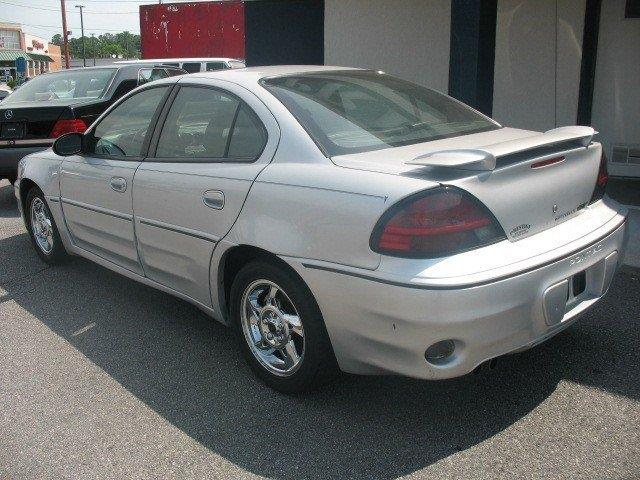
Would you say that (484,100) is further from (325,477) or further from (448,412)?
(325,477)

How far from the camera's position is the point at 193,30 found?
20.3 meters

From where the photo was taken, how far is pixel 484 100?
6.71m

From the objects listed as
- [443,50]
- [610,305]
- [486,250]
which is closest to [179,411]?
[486,250]

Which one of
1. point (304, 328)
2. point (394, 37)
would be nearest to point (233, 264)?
point (304, 328)

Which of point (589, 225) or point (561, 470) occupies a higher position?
point (589, 225)

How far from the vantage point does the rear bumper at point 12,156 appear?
8.05 metres

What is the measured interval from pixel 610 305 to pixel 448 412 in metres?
1.81

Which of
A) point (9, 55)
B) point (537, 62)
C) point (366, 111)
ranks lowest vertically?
point (366, 111)

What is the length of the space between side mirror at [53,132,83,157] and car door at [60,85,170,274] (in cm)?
5

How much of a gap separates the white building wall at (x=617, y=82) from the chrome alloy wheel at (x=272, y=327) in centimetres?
630

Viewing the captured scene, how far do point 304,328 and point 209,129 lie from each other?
1.33m

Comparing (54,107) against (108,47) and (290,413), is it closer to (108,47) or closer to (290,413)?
(290,413)

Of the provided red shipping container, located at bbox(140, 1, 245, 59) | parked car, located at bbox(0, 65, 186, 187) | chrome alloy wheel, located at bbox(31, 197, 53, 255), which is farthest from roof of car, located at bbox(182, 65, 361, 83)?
red shipping container, located at bbox(140, 1, 245, 59)

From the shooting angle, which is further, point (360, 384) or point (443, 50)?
point (443, 50)
